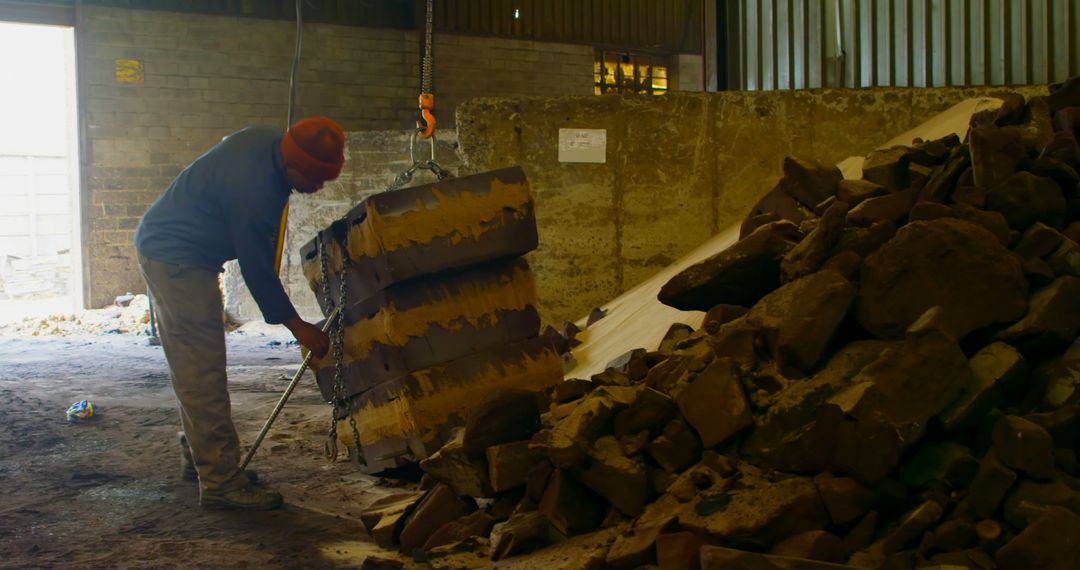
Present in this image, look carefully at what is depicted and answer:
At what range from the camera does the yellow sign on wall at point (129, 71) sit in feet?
40.7

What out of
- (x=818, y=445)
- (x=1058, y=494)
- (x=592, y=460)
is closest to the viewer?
(x=1058, y=494)

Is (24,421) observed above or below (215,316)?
below

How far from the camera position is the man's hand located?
3.60 m

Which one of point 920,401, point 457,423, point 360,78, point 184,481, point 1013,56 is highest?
point 360,78

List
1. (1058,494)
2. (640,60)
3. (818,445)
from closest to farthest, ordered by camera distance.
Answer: (1058,494) → (818,445) → (640,60)

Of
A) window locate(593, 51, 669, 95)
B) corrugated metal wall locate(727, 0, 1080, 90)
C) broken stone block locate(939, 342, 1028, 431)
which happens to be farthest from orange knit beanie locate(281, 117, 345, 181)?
window locate(593, 51, 669, 95)

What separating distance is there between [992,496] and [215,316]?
285cm

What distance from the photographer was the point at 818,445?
2496 mm

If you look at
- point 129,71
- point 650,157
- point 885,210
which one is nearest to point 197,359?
point 885,210

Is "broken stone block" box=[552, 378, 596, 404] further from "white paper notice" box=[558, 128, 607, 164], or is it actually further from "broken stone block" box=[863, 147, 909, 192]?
"white paper notice" box=[558, 128, 607, 164]

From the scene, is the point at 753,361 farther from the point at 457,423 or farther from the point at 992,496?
the point at 457,423

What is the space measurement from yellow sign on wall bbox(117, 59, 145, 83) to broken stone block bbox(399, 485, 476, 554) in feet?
36.9

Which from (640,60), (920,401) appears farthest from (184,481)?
(640,60)

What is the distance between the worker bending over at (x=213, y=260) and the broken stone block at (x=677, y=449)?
159cm
